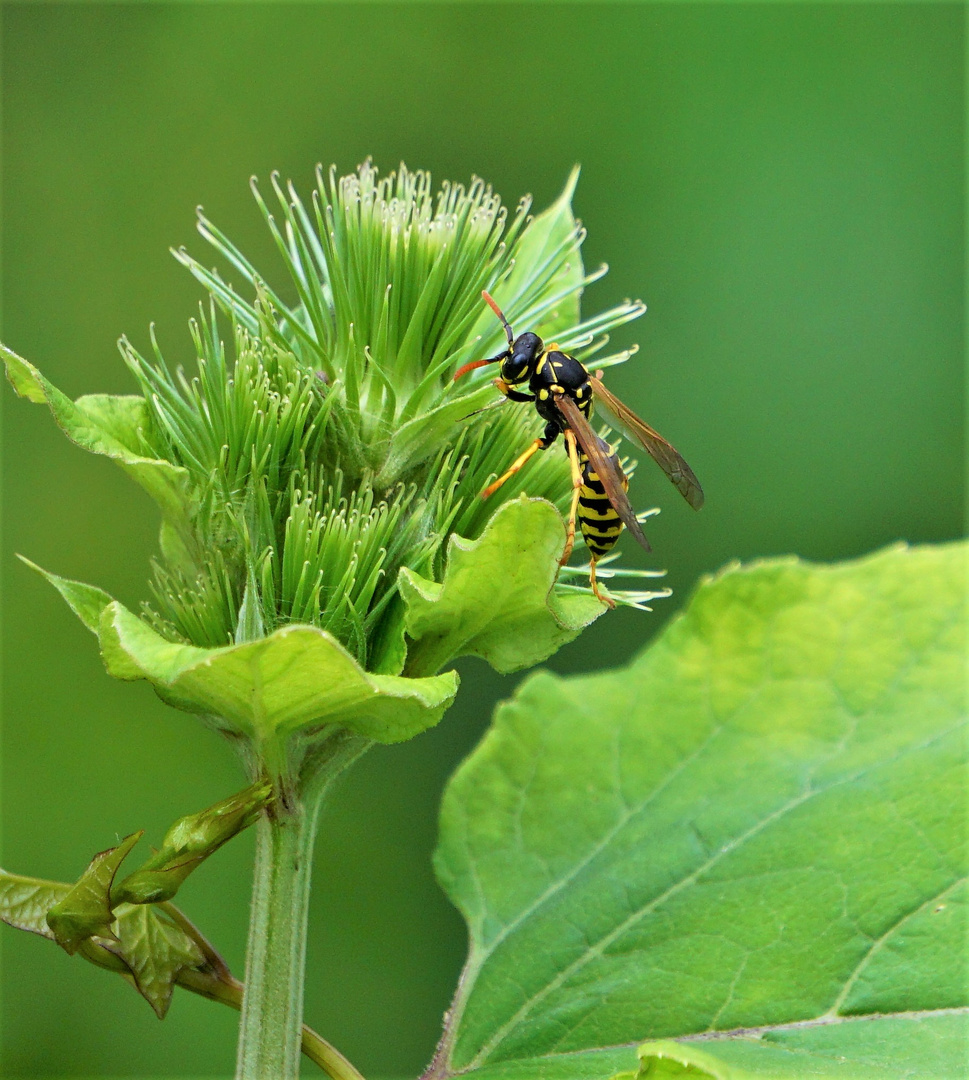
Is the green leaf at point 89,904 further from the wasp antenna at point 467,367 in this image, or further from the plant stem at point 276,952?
the wasp antenna at point 467,367

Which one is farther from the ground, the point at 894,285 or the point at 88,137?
the point at 88,137

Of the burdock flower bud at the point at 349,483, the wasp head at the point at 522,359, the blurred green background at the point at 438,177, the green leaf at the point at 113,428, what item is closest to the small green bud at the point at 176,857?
the burdock flower bud at the point at 349,483

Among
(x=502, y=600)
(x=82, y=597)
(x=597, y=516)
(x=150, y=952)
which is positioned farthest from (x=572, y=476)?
(x=150, y=952)

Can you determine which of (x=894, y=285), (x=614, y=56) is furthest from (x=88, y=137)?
(x=894, y=285)

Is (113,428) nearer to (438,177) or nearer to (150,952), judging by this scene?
(150,952)

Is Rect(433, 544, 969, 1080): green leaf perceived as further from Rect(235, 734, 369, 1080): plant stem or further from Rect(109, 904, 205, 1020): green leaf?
Rect(109, 904, 205, 1020): green leaf

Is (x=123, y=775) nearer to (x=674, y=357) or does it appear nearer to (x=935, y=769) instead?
(x=674, y=357)

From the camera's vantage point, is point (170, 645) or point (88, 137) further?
point (88, 137)

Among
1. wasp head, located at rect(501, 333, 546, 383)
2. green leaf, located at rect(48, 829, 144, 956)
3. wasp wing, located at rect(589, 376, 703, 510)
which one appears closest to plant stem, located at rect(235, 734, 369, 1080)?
green leaf, located at rect(48, 829, 144, 956)
